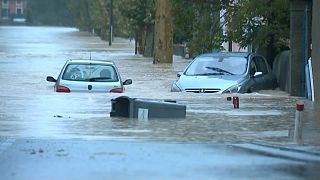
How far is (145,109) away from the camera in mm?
16359

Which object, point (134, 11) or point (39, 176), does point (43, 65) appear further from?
point (39, 176)

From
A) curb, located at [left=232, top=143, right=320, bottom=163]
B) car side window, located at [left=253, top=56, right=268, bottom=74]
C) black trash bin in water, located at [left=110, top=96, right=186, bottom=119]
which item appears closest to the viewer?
curb, located at [left=232, top=143, right=320, bottom=163]

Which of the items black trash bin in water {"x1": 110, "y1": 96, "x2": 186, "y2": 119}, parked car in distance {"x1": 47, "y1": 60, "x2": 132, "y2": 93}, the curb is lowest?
the curb

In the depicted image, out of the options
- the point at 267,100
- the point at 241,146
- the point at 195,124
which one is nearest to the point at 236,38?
the point at 267,100

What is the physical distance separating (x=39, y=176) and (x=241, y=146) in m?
3.73

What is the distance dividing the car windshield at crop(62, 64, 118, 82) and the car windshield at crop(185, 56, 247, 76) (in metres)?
2.08

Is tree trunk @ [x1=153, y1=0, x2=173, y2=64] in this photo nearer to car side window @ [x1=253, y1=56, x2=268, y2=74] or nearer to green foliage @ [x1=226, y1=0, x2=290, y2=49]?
green foliage @ [x1=226, y1=0, x2=290, y2=49]

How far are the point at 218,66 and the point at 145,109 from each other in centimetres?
771

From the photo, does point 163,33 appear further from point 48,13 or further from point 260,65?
point 48,13

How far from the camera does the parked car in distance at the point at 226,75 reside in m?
22.5

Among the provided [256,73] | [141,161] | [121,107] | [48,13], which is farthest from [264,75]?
[48,13]

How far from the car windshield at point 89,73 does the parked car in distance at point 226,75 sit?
175cm

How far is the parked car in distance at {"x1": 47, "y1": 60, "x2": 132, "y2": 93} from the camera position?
2308 centimetres

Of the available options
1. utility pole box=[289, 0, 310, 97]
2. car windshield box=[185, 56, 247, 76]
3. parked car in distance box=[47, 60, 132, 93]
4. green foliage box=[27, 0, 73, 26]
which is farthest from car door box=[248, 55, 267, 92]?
green foliage box=[27, 0, 73, 26]
